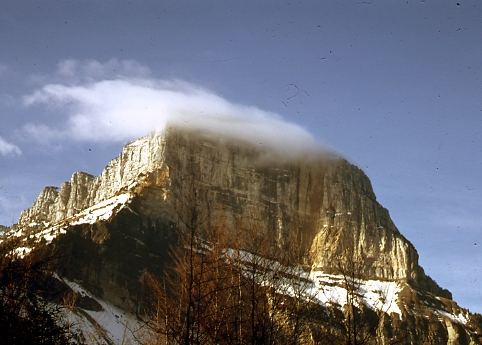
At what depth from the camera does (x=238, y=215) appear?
130 meters

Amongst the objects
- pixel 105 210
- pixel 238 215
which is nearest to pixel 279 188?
pixel 238 215

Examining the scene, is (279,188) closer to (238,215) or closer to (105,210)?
(238,215)

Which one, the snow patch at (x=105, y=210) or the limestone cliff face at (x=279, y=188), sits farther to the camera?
the limestone cliff face at (x=279, y=188)

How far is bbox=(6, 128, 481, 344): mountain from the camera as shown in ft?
429

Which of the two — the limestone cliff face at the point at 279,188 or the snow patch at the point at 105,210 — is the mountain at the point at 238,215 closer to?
the limestone cliff face at the point at 279,188

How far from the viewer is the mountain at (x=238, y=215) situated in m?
131

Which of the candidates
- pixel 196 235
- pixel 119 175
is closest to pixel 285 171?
pixel 119 175

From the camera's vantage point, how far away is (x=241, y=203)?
170 metres

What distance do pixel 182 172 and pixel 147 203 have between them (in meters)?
16.2

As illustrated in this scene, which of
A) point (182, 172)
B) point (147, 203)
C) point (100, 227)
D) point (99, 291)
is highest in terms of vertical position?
point (182, 172)

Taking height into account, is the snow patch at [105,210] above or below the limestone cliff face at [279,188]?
below

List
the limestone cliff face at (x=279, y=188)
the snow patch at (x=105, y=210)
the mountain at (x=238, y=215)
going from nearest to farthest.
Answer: the mountain at (x=238, y=215) < the snow patch at (x=105, y=210) < the limestone cliff face at (x=279, y=188)

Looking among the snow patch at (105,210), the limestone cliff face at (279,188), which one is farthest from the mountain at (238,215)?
the snow patch at (105,210)

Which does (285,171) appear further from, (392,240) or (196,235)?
(196,235)
